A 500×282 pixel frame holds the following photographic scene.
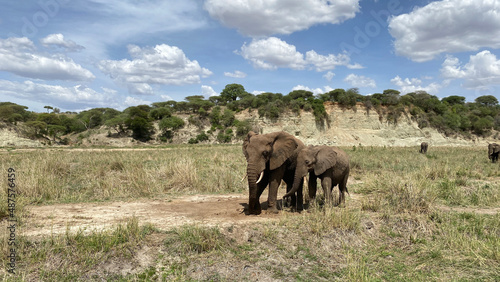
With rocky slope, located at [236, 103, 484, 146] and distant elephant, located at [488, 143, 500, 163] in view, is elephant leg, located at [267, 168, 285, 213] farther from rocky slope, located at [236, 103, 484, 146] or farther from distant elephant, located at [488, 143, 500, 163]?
rocky slope, located at [236, 103, 484, 146]

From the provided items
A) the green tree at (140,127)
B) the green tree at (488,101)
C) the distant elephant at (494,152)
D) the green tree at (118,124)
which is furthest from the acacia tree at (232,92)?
the green tree at (488,101)

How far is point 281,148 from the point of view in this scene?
793cm

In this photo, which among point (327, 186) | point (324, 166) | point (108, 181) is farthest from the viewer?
point (108, 181)

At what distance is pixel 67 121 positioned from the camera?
189 ft

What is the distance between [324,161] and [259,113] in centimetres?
4513

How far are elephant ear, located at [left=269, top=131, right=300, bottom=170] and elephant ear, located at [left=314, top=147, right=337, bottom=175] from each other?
0.66 metres

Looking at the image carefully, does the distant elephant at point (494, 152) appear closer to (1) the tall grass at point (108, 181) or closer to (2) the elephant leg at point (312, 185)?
(1) the tall grass at point (108, 181)

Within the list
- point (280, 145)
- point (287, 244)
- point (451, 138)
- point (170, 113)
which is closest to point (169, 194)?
point (280, 145)

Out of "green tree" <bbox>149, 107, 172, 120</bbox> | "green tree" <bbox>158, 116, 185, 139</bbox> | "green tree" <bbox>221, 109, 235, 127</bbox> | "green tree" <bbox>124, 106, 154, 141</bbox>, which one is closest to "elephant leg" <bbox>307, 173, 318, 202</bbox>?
"green tree" <bbox>124, 106, 154, 141</bbox>

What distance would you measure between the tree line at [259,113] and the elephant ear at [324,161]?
41.4 meters

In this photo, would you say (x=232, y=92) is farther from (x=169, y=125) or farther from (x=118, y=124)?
(x=118, y=124)

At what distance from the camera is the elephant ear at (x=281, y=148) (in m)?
7.88

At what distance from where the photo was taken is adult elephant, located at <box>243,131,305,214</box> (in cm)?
742

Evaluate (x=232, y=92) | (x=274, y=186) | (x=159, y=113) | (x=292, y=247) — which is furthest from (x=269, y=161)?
(x=232, y=92)
